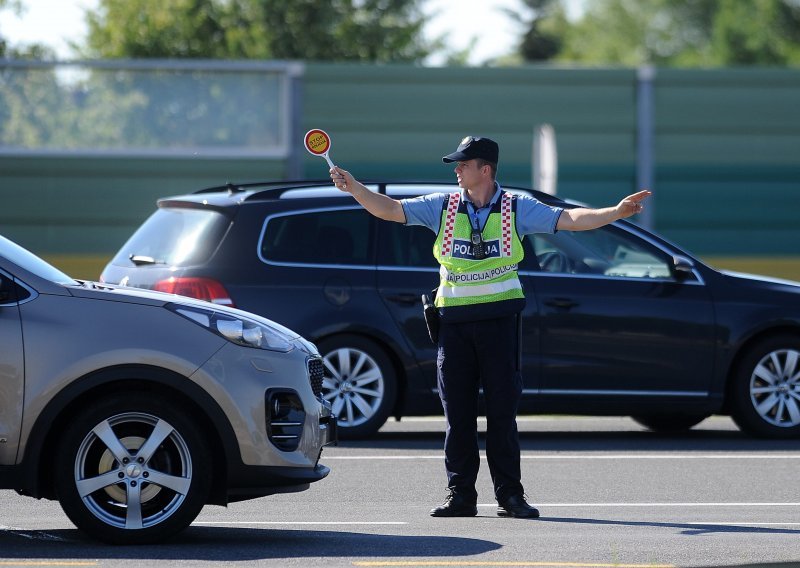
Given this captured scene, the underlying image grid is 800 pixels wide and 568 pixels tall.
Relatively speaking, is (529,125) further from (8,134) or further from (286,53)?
(286,53)

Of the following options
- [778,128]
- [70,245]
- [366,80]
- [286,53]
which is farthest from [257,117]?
[286,53]

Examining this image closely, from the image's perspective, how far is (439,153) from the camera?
1953 centimetres

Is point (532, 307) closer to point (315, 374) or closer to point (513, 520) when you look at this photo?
point (513, 520)

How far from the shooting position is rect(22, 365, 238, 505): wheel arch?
7.02 m

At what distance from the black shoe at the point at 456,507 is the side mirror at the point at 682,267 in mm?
4030

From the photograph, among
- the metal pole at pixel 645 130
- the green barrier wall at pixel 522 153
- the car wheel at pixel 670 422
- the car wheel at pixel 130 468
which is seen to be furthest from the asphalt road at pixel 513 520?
the metal pole at pixel 645 130

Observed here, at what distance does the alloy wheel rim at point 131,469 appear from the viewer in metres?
7.06

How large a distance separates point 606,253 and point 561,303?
557 millimetres

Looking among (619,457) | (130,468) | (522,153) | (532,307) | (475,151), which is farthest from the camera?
(522,153)

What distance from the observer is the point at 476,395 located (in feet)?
27.2

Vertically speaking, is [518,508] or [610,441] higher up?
[610,441]

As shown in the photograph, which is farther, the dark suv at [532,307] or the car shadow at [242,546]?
the dark suv at [532,307]

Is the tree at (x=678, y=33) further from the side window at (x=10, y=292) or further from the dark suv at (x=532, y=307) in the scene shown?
→ the side window at (x=10, y=292)

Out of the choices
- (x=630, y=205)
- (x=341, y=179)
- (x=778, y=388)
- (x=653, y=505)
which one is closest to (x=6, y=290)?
(x=341, y=179)
